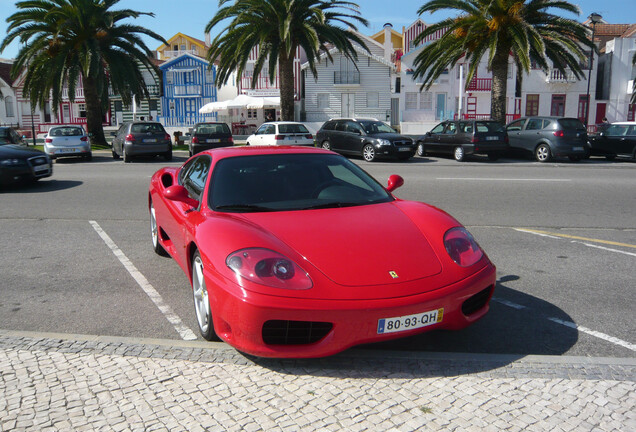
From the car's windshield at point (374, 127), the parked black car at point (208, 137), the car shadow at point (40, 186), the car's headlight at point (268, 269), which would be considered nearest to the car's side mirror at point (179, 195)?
the car's headlight at point (268, 269)

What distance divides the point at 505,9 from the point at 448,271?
72.3 feet

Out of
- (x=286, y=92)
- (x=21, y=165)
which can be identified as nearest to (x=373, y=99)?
A: (x=286, y=92)

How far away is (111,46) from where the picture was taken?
1089 inches

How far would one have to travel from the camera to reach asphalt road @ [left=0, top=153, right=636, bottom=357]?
4160 millimetres

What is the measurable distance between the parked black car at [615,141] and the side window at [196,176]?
62.3 feet

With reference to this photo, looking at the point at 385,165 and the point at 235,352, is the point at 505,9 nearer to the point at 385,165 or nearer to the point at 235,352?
the point at 385,165

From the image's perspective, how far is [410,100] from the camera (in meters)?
45.7

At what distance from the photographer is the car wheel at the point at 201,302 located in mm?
3838

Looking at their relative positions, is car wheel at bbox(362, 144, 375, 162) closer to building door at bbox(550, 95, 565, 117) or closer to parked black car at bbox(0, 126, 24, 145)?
parked black car at bbox(0, 126, 24, 145)

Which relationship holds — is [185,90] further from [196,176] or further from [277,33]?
[196,176]

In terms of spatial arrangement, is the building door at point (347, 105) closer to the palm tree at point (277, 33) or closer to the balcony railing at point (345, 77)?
the balcony railing at point (345, 77)

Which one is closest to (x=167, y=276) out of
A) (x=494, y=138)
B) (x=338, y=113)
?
(x=494, y=138)

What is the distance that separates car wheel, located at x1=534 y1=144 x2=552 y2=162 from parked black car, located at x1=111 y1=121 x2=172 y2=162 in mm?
13810

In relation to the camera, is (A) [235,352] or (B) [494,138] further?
(B) [494,138]
